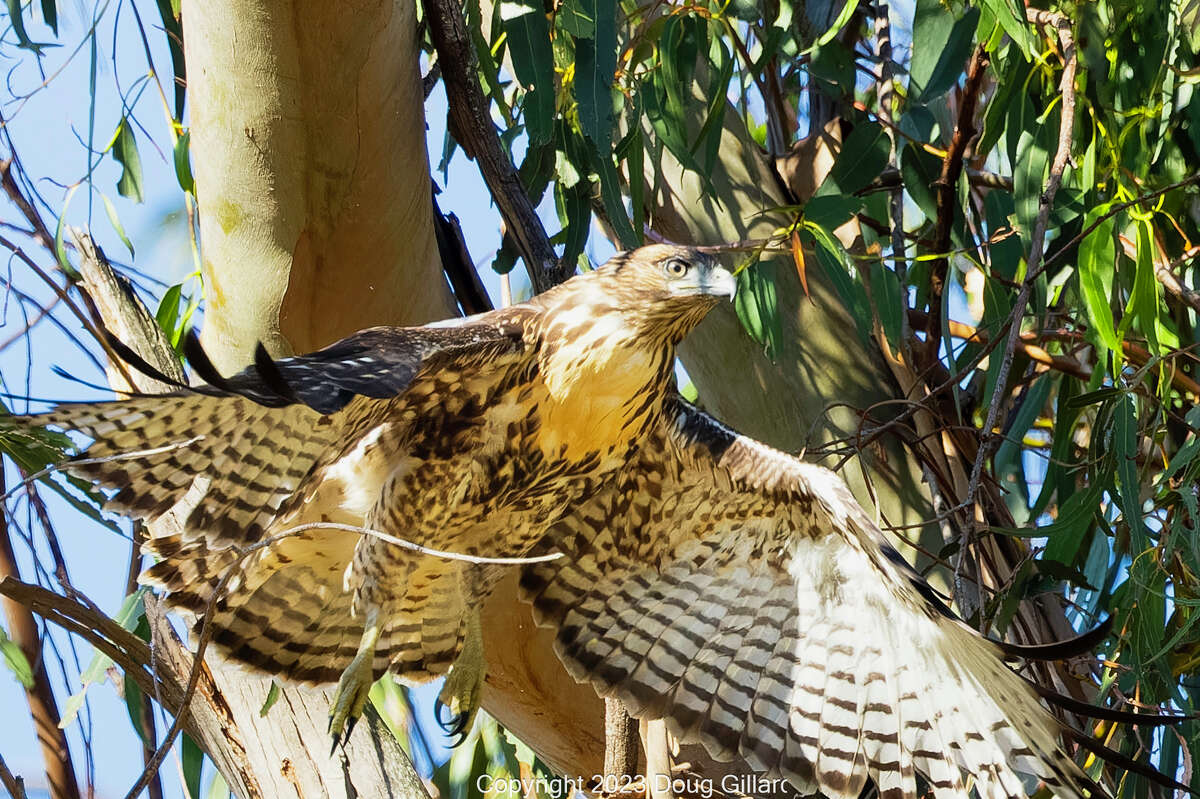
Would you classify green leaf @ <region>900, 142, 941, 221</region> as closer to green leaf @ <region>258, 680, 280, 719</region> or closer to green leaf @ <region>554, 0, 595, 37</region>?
green leaf @ <region>554, 0, 595, 37</region>

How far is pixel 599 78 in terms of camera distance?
234cm

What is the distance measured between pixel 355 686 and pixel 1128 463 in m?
1.42

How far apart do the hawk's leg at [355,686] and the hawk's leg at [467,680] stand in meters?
0.18

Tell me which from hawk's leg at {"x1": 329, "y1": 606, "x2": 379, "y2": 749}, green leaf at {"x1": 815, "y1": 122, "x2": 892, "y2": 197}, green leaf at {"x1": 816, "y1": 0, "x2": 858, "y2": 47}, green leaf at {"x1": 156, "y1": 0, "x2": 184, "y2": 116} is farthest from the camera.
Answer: green leaf at {"x1": 156, "y1": 0, "x2": 184, "y2": 116}

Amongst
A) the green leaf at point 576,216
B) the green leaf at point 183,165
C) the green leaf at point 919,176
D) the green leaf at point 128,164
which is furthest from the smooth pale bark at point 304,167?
the green leaf at point 919,176

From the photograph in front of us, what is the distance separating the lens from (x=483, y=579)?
2.63 m

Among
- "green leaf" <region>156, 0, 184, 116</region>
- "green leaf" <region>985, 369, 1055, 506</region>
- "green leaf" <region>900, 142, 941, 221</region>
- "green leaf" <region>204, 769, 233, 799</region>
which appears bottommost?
"green leaf" <region>204, 769, 233, 799</region>

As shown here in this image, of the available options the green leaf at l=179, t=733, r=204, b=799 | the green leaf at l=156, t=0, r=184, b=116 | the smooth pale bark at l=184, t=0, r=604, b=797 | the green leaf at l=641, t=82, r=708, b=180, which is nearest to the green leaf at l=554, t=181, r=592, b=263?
the green leaf at l=641, t=82, r=708, b=180

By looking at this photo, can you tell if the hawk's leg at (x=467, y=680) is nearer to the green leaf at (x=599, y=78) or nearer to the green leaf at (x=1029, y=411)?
the green leaf at (x=599, y=78)

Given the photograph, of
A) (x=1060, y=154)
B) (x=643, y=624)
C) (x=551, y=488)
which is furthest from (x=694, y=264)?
(x=643, y=624)

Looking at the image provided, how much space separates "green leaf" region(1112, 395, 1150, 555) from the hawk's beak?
2.46ft

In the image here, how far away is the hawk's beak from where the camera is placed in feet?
Answer: 7.58

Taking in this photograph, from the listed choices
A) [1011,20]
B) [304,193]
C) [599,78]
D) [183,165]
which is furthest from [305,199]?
[1011,20]

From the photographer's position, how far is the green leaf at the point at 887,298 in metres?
2.69
